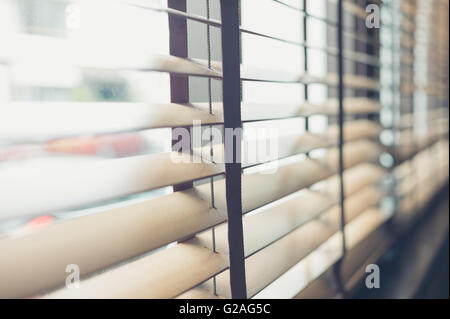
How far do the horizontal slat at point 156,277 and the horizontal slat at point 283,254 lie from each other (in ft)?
0.31

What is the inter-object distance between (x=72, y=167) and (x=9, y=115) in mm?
96

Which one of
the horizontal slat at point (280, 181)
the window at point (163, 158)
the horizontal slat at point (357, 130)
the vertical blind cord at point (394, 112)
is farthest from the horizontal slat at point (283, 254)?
the vertical blind cord at point (394, 112)

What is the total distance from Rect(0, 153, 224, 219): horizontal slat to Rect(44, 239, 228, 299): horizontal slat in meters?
0.13

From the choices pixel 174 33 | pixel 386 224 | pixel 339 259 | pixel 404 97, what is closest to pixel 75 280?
pixel 174 33

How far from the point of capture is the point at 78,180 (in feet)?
1.60

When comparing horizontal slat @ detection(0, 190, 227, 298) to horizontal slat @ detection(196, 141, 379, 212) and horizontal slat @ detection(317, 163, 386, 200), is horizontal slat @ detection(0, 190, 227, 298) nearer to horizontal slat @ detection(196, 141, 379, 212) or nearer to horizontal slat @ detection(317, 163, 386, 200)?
horizontal slat @ detection(196, 141, 379, 212)

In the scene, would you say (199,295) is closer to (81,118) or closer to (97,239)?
(97,239)

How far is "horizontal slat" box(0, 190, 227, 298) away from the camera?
445 mm

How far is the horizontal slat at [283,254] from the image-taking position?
0.73 m

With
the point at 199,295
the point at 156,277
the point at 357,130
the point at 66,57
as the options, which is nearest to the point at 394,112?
the point at 357,130

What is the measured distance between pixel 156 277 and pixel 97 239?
0.12 meters

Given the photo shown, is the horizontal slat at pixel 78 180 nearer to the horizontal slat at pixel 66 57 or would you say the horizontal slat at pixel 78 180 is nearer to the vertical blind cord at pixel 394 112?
the horizontal slat at pixel 66 57

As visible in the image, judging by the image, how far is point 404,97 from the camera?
178 cm

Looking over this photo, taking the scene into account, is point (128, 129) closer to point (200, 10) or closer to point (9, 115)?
point (9, 115)
